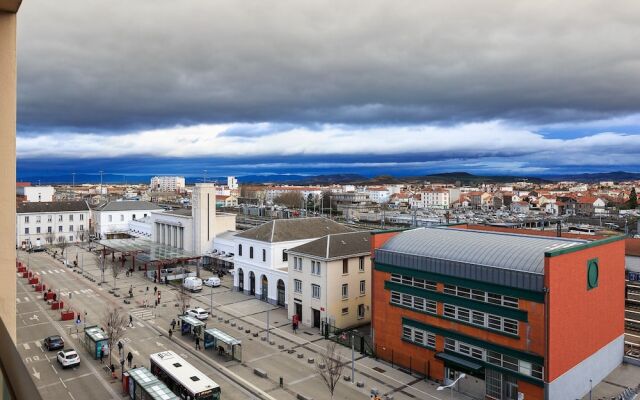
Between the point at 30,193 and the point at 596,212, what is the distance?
538 feet

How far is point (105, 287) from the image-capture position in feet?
169

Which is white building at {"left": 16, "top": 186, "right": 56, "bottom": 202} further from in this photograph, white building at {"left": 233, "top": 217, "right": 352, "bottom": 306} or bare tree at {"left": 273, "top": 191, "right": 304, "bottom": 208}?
white building at {"left": 233, "top": 217, "right": 352, "bottom": 306}

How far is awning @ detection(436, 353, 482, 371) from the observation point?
83.0ft

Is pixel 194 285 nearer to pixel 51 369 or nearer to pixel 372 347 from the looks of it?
pixel 51 369

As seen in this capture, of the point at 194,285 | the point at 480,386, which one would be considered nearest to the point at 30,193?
the point at 194,285

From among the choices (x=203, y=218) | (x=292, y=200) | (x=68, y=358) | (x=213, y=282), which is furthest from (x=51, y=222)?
(x=292, y=200)

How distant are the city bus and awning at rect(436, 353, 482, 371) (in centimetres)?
1298

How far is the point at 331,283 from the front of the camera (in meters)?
37.3

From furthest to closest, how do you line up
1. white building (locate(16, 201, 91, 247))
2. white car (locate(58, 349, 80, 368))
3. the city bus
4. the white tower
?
→ white building (locate(16, 201, 91, 247)) < the white tower < white car (locate(58, 349, 80, 368)) < the city bus

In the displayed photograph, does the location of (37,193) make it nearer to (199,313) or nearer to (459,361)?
(199,313)

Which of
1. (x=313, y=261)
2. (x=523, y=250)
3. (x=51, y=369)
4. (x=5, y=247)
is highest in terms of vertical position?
(x=5, y=247)

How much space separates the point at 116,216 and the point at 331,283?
68145 mm

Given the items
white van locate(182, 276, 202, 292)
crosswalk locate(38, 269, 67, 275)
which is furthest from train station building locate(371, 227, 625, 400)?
crosswalk locate(38, 269, 67, 275)

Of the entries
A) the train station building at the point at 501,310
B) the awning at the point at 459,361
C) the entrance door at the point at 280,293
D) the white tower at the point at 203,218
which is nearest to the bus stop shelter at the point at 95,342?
the entrance door at the point at 280,293
